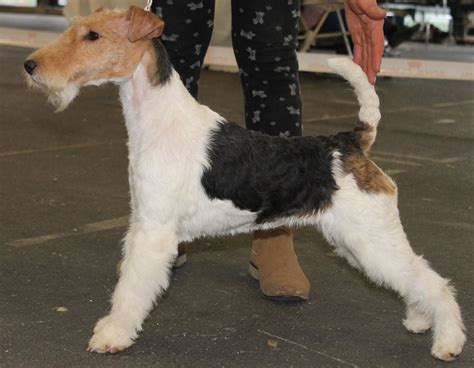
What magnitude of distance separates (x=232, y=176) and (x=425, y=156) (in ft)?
12.2

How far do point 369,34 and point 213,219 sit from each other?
3.39 ft

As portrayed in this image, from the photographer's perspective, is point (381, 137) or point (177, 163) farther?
point (381, 137)

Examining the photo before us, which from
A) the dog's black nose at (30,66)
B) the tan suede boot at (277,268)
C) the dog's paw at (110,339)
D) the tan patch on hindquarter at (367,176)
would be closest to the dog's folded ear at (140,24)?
the dog's black nose at (30,66)

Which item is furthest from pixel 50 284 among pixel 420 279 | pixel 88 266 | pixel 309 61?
pixel 309 61

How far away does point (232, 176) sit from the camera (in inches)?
107

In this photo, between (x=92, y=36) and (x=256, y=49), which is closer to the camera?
(x=92, y=36)

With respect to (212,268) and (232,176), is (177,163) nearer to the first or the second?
(232,176)

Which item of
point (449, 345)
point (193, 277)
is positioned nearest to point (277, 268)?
point (193, 277)

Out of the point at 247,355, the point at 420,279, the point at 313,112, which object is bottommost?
the point at 313,112

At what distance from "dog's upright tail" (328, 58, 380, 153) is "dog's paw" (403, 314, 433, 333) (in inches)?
26.5

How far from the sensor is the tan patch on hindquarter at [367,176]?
2693mm

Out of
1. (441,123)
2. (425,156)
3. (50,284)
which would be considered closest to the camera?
(50,284)

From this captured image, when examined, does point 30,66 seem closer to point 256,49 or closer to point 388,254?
point 256,49

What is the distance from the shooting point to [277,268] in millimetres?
3266
